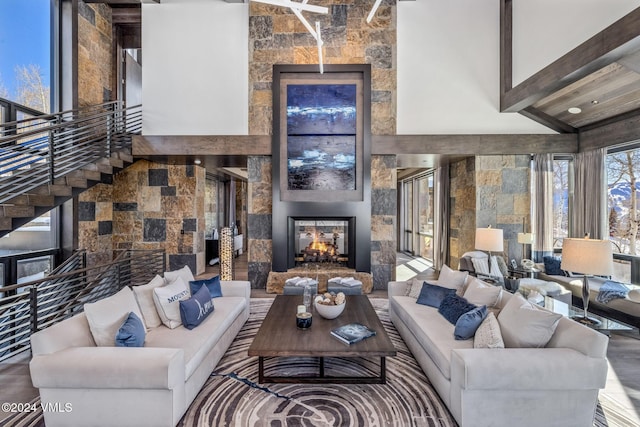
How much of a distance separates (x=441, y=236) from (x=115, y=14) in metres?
8.44

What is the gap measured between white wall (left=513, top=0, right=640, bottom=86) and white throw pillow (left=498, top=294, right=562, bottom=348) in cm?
341

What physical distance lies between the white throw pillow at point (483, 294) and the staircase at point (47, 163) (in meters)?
5.28

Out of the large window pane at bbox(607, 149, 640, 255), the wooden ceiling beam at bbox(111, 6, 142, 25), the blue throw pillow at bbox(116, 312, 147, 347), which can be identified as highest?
the wooden ceiling beam at bbox(111, 6, 142, 25)

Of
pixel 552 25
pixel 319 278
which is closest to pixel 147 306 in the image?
pixel 319 278

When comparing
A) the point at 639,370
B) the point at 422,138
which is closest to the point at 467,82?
the point at 422,138

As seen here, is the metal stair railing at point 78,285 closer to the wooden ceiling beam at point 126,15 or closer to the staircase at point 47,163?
the staircase at point 47,163

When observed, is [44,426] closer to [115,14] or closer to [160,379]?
[160,379]

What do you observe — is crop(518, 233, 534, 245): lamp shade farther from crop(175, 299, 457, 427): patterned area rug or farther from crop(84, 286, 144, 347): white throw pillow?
crop(84, 286, 144, 347): white throw pillow

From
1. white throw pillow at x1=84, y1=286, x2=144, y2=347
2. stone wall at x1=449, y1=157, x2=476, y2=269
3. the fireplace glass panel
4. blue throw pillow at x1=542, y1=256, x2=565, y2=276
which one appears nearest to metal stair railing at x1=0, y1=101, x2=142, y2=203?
white throw pillow at x1=84, y1=286, x2=144, y2=347

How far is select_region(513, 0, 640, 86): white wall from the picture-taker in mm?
3391

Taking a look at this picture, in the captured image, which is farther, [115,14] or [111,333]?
[115,14]

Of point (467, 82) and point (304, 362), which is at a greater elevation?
point (467, 82)

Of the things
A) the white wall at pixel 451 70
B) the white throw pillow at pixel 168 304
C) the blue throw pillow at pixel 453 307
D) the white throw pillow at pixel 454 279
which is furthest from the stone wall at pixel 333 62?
the white throw pillow at pixel 168 304

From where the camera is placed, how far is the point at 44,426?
6.55 ft
